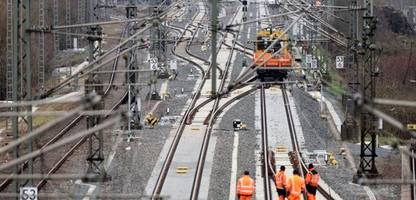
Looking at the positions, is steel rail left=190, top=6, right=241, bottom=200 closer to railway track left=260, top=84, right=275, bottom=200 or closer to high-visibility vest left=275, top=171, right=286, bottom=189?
railway track left=260, top=84, right=275, bottom=200

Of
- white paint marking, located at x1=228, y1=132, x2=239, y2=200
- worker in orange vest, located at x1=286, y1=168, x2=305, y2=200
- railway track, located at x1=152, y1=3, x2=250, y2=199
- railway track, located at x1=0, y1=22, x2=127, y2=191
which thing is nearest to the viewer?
worker in orange vest, located at x1=286, y1=168, x2=305, y2=200

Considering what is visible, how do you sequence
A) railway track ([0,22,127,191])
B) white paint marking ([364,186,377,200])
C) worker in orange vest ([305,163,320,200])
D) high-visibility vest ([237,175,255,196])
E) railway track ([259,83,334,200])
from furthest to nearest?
railway track ([259,83,334,200]), railway track ([0,22,127,191]), white paint marking ([364,186,377,200]), worker in orange vest ([305,163,320,200]), high-visibility vest ([237,175,255,196])

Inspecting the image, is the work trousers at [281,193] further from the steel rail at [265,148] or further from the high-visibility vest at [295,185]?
the steel rail at [265,148]

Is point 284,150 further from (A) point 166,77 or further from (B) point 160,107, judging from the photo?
(A) point 166,77

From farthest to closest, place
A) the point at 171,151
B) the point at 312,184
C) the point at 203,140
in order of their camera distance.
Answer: the point at 203,140
the point at 171,151
the point at 312,184

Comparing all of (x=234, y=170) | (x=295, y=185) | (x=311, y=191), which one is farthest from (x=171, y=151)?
(x=295, y=185)

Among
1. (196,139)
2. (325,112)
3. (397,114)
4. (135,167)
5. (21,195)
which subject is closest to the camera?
(21,195)

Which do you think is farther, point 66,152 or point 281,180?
point 66,152

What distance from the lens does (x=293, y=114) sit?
2620 centimetres

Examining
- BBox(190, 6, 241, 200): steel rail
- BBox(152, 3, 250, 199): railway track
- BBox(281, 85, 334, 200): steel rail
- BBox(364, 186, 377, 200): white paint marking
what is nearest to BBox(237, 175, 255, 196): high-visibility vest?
BBox(152, 3, 250, 199): railway track

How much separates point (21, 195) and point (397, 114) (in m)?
18.6

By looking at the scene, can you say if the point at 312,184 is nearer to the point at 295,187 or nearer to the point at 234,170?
the point at 295,187

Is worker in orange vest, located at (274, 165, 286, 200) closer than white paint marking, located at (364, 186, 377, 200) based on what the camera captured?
Yes

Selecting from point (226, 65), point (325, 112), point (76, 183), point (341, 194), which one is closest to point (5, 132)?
point (76, 183)
